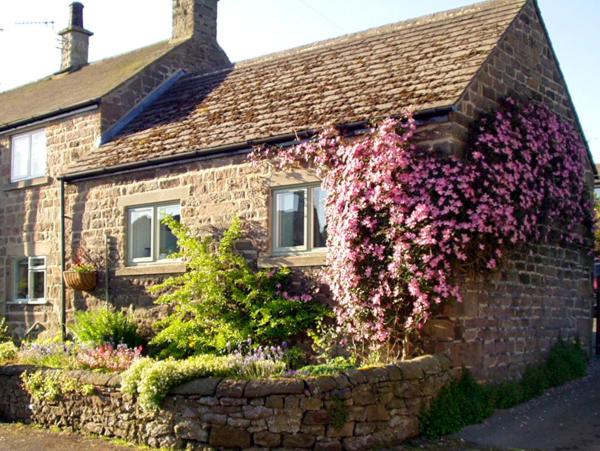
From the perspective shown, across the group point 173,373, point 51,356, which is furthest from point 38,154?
point 173,373

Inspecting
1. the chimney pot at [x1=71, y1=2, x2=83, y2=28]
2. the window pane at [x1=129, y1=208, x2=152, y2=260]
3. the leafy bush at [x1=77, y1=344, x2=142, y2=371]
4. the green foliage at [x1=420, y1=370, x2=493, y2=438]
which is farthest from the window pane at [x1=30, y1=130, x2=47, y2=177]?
the green foliage at [x1=420, y1=370, x2=493, y2=438]

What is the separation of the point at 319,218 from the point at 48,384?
179 inches

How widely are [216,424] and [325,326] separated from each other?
298cm

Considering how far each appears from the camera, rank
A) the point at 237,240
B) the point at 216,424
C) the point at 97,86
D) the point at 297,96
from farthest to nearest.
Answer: the point at 97,86 < the point at 297,96 < the point at 237,240 < the point at 216,424

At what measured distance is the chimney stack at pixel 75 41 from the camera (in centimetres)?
2172

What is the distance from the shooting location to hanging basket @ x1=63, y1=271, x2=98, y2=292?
572 inches

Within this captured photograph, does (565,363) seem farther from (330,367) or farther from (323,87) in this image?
(323,87)

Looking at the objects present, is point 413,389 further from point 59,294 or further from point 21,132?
point 21,132

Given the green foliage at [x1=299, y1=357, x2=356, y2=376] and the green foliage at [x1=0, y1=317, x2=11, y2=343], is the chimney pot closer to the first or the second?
the green foliage at [x1=0, y1=317, x2=11, y2=343]

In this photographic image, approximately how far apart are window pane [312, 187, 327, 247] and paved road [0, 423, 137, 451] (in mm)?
4282

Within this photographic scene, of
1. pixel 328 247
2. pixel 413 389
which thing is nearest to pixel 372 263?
pixel 328 247

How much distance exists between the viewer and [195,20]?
747 inches

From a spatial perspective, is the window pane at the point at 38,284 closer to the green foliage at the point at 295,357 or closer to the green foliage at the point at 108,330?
the green foliage at the point at 108,330

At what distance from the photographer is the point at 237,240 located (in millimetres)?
12562
